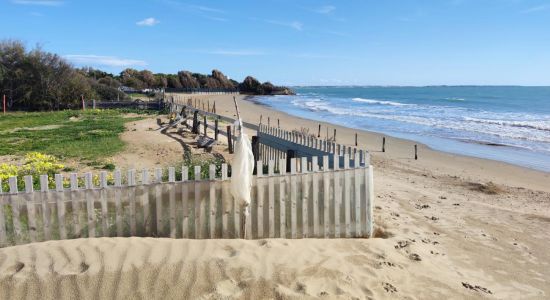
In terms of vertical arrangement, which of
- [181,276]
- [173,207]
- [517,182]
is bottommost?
[517,182]

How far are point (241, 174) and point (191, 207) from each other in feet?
2.69

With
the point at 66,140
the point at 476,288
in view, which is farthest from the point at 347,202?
the point at 66,140

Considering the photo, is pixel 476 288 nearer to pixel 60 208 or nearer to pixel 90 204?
pixel 90 204

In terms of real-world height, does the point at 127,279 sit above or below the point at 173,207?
below

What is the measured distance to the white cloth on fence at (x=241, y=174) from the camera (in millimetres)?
5594

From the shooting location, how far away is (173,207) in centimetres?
570

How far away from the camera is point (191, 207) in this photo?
227 inches

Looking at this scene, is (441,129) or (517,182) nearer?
(517,182)

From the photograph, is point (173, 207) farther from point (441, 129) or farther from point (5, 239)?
point (441, 129)

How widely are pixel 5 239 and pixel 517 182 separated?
14.4 metres

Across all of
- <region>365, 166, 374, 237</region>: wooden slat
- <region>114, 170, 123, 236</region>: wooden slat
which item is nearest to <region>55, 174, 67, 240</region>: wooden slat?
<region>114, 170, 123, 236</region>: wooden slat

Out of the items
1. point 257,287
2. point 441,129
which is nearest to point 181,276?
point 257,287

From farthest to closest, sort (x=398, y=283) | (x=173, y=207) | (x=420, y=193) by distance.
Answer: (x=420, y=193)
(x=173, y=207)
(x=398, y=283)

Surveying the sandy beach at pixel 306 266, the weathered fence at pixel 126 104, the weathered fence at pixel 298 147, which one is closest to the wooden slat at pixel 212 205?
the sandy beach at pixel 306 266
